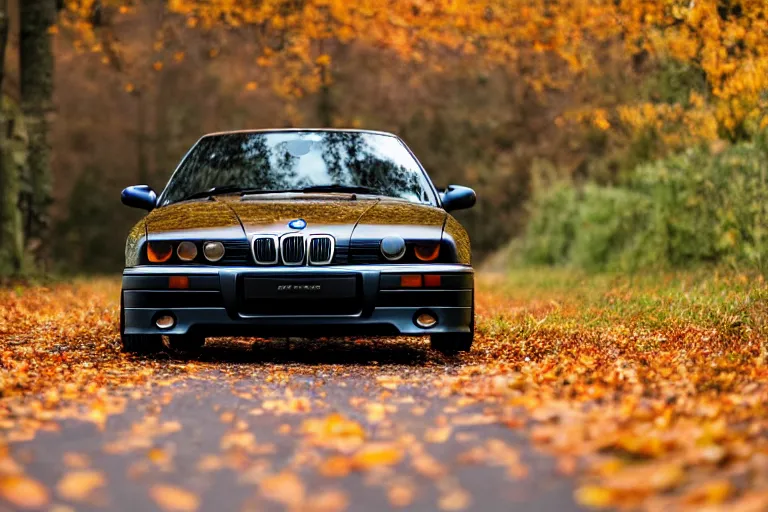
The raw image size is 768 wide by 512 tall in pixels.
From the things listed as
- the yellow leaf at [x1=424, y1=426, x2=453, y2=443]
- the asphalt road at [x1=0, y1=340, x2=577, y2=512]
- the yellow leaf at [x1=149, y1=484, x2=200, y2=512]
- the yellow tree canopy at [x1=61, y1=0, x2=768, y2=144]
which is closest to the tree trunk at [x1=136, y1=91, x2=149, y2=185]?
the yellow tree canopy at [x1=61, y1=0, x2=768, y2=144]

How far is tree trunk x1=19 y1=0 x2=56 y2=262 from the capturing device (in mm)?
20438

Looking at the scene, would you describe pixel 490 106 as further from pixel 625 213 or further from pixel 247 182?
pixel 247 182

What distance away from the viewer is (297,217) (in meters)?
8.26

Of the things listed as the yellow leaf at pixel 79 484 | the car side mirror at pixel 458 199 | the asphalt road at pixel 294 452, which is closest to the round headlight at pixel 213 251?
the asphalt road at pixel 294 452

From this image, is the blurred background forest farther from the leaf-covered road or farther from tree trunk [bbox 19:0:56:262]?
the leaf-covered road

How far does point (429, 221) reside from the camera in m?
8.36

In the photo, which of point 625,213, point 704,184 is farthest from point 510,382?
point 625,213

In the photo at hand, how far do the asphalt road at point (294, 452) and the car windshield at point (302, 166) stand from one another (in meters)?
2.18

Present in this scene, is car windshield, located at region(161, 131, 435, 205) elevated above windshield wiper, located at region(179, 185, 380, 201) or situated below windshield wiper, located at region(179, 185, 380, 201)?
above

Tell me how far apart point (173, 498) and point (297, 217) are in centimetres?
411

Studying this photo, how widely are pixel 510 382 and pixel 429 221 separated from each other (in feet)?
6.06

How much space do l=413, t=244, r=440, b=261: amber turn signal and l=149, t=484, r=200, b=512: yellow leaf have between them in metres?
3.87

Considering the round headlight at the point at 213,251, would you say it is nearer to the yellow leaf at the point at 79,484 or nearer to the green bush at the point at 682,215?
the yellow leaf at the point at 79,484

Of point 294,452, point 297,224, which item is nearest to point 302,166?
point 297,224
